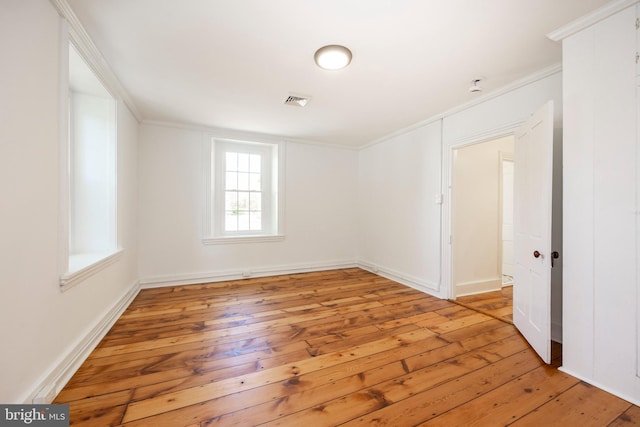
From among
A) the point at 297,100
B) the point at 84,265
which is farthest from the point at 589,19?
the point at 84,265

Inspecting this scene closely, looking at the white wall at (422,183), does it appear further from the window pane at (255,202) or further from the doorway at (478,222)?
the window pane at (255,202)

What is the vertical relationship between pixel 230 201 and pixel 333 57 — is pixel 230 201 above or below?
below

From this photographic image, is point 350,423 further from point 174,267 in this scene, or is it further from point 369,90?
point 174,267

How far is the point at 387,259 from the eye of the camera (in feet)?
14.6

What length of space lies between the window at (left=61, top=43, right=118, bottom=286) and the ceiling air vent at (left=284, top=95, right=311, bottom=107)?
1782 mm

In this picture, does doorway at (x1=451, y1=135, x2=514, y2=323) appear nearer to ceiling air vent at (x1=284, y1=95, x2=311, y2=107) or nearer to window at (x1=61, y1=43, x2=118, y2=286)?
ceiling air vent at (x1=284, y1=95, x2=311, y2=107)

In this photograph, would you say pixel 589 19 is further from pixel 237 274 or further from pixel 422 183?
pixel 237 274

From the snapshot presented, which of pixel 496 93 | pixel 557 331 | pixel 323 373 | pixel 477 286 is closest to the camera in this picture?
pixel 323 373

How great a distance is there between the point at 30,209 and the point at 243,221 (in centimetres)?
312

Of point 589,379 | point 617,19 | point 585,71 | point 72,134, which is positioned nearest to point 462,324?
point 589,379

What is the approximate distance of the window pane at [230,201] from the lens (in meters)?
4.35

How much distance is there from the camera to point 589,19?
170 cm

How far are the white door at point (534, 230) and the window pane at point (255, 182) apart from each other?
3.75 m

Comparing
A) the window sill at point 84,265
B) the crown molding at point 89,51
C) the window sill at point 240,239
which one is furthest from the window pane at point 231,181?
the window sill at point 84,265
